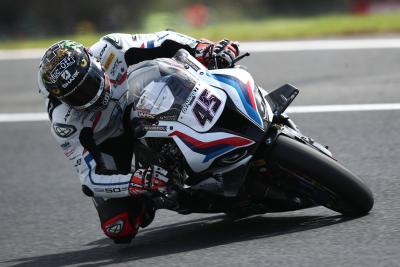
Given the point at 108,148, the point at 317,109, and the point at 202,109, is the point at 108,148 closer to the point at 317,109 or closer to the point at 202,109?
the point at 202,109

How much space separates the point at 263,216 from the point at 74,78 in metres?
1.53

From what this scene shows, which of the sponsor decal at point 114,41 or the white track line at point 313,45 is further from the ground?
the sponsor decal at point 114,41

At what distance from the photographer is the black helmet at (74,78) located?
198 inches

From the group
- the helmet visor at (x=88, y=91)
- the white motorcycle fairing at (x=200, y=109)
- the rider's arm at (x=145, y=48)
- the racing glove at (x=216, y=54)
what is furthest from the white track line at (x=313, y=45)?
the helmet visor at (x=88, y=91)

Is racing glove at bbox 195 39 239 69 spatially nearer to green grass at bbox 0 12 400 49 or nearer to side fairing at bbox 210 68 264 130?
side fairing at bbox 210 68 264 130

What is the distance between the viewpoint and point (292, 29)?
38.0ft

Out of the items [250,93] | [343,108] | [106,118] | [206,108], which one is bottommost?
[343,108]

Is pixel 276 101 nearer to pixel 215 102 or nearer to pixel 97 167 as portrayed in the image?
pixel 215 102

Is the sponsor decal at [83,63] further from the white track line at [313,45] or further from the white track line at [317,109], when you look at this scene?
the white track line at [313,45]

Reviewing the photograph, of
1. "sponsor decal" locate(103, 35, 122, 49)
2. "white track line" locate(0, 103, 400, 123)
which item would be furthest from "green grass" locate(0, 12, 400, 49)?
"sponsor decal" locate(103, 35, 122, 49)

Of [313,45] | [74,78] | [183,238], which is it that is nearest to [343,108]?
[313,45]

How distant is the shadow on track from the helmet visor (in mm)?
920

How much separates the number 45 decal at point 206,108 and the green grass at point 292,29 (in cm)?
620

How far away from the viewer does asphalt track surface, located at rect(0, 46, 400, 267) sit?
15.9ft
